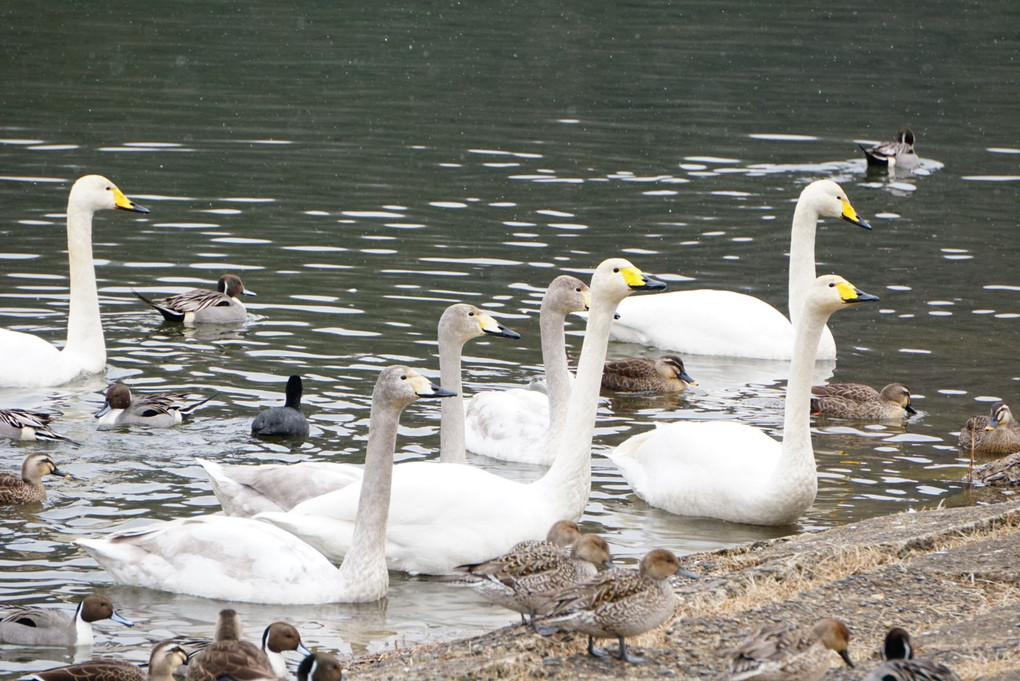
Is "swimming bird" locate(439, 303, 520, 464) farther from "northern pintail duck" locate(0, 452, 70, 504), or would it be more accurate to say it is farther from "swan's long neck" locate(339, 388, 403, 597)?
"northern pintail duck" locate(0, 452, 70, 504)

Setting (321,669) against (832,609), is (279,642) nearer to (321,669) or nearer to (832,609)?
(321,669)

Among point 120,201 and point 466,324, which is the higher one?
point 120,201

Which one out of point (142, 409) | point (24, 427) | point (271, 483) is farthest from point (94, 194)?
point (271, 483)

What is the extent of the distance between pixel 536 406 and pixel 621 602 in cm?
581

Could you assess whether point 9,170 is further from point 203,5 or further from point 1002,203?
point 203,5

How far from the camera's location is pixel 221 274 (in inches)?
702

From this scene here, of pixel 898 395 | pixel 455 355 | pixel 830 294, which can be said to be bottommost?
pixel 898 395

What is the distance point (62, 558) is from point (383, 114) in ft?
64.5

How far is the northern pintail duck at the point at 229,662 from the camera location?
7.11 metres

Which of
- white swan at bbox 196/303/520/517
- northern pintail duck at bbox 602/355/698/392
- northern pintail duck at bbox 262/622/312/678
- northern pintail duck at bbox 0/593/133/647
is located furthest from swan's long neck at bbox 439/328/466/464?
northern pintail duck at bbox 602/355/698/392

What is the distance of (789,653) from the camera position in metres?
6.50

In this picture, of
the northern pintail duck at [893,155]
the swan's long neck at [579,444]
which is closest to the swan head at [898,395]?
the swan's long neck at [579,444]

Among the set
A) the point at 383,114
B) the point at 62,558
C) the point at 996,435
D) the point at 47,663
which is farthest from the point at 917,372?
the point at 383,114

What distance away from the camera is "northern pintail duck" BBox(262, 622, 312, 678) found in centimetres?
784
